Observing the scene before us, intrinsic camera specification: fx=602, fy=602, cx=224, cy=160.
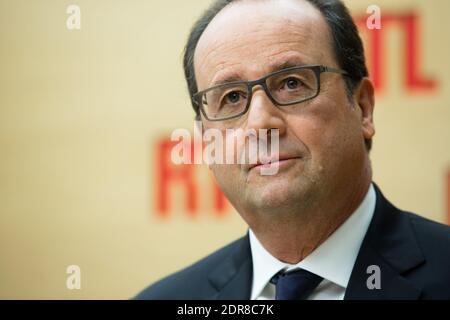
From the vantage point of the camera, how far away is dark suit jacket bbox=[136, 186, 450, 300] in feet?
4.31

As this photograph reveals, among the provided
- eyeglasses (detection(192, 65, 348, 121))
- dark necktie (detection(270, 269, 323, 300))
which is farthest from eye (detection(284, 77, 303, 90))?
dark necktie (detection(270, 269, 323, 300))

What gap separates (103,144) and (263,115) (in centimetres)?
165

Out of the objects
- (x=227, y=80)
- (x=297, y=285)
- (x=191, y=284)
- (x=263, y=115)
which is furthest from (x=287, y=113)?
(x=191, y=284)

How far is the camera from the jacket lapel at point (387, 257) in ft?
4.33

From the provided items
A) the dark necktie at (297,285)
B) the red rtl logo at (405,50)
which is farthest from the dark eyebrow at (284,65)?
the red rtl logo at (405,50)

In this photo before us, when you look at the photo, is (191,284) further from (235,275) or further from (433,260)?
(433,260)

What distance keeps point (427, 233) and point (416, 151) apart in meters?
1.15

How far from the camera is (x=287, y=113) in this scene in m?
1.36

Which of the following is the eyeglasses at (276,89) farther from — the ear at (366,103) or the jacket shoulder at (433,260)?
the jacket shoulder at (433,260)

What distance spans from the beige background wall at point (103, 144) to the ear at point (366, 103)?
1.04 meters

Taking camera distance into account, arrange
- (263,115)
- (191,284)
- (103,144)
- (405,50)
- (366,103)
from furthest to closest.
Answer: (103,144) → (405,50) → (191,284) → (366,103) → (263,115)

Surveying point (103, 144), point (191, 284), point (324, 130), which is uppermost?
point (324, 130)

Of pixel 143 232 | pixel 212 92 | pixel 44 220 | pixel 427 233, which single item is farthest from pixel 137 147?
pixel 427 233

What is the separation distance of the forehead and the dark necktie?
477 mm
